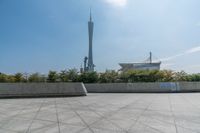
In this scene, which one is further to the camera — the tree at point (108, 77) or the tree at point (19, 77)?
the tree at point (108, 77)

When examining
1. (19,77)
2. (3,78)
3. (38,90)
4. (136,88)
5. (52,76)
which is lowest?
(38,90)

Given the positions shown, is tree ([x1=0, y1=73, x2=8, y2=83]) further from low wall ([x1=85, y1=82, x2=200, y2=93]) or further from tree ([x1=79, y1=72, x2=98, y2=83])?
low wall ([x1=85, y1=82, x2=200, y2=93])

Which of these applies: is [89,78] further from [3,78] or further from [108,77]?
[3,78]

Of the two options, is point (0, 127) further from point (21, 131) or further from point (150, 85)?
point (150, 85)

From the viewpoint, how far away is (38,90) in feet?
70.7

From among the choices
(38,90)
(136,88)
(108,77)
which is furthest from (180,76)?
(38,90)

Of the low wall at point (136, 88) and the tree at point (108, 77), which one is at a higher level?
the tree at point (108, 77)

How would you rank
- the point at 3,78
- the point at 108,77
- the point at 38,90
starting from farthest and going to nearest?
the point at 108,77 < the point at 3,78 < the point at 38,90

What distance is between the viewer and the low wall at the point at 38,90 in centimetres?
2022

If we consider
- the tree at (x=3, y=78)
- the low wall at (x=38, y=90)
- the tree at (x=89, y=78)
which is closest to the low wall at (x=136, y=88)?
the low wall at (x=38, y=90)

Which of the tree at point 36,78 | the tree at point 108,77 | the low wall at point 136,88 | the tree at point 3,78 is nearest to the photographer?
the low wall at point 136,88

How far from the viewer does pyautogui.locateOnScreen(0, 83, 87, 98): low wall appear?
66.3 feet

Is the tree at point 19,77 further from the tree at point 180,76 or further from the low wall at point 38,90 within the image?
the tree at point 180,76

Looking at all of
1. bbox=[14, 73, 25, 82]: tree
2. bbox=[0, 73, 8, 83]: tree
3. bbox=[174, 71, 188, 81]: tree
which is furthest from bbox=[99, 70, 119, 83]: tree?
bbox=[0, 73, 8, 83]: tree
